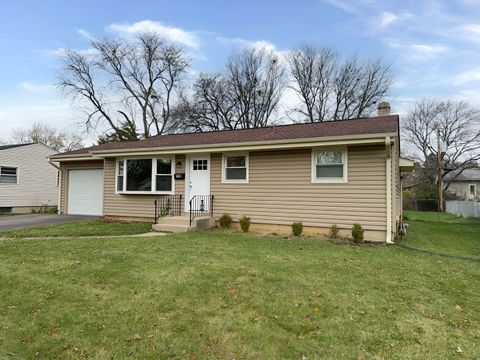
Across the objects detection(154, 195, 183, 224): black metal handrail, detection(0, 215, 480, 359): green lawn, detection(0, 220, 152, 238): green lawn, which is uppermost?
detection(154, 195, 183, 224): black metal handrail

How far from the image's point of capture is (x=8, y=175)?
1728 cm

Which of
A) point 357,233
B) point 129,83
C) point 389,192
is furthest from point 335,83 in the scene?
point 357,233

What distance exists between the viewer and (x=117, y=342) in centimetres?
317

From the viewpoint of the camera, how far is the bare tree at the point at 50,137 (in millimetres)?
39219

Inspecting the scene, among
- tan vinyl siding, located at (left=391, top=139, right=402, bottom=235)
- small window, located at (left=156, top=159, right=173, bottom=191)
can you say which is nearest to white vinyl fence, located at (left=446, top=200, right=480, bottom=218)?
tan vinyl siding, located at (left=391, top=139, right=402, bottom=235)

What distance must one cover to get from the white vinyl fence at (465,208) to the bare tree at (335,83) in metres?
10.6

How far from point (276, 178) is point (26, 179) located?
15313mm

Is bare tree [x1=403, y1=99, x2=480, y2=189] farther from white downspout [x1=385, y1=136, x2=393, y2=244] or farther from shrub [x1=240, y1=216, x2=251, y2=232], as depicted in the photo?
shrub [x1=240, y1=216, x2=251, y2=232]

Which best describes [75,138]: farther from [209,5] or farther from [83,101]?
[209,5]

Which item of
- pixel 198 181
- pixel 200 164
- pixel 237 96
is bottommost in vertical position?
pixel 198 181

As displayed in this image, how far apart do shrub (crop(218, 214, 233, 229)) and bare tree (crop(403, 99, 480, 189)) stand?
108ft

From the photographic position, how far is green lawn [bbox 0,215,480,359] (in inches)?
122

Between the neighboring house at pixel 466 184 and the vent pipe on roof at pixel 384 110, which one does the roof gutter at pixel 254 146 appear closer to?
the vent pipe on roof at pixel 384 110

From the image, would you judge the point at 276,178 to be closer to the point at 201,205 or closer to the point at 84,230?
the point at 201,205
